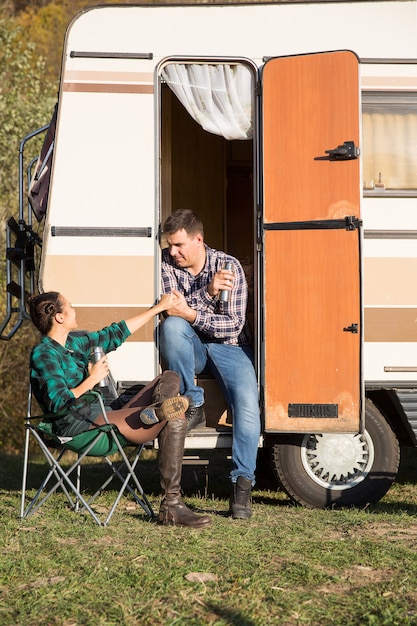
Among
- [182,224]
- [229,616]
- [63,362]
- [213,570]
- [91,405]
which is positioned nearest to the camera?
[229,616]

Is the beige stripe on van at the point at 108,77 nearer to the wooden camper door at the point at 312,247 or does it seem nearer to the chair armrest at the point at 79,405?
the wooden camper door at the point at 312,247

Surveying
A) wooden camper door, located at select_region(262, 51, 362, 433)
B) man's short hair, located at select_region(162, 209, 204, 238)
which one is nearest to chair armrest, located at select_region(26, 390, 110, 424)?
wooden camper door, located at select_region(262, 51, 362, 433)

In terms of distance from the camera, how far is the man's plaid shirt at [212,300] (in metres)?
5.50

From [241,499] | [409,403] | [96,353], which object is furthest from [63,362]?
[409,403]

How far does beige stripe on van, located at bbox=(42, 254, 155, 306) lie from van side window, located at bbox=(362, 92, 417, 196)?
60.4 inches

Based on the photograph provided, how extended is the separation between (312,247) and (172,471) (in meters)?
1.63

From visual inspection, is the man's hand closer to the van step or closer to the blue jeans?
the blue jeans

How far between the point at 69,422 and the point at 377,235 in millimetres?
2249

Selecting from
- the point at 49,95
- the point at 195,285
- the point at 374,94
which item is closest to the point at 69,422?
the point at 195,285

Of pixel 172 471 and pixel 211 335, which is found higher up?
pixel 211 335

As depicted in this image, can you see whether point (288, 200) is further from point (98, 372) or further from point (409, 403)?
point (98, 372)

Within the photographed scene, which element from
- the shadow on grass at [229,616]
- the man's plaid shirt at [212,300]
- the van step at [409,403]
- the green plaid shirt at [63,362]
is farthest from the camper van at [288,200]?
the shadow on grass at [229,616]

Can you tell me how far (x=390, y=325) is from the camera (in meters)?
5.62

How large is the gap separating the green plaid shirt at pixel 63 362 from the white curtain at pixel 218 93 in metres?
1.49
